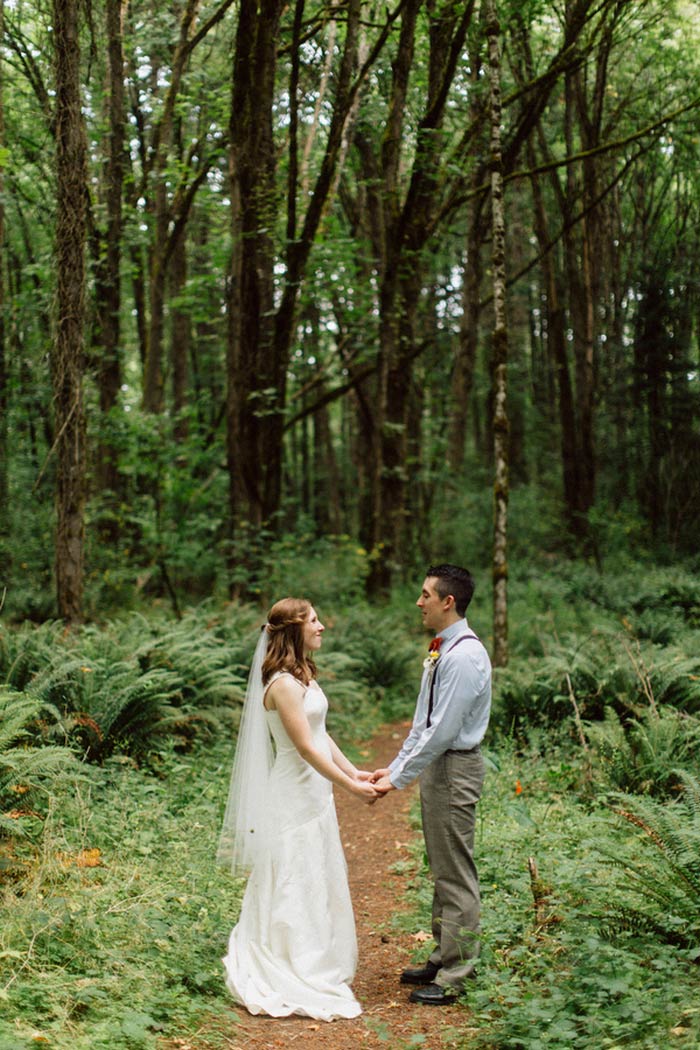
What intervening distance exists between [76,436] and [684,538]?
1723 cm

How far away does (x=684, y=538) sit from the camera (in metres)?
23.2

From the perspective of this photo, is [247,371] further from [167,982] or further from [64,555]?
[167,982]

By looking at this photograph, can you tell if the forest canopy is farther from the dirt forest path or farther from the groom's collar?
the groom's collar

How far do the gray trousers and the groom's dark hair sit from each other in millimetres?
833

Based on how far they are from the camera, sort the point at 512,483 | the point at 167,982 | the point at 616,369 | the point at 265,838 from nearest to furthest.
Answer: the point at 167,982, the point at 265,838, the point at 616,369, the point at 512,483

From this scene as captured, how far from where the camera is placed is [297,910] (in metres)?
5.09

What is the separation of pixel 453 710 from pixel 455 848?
0.76 metres

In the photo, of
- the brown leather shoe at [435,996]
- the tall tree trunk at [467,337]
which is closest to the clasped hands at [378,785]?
the brown leather shoe at [435,996]

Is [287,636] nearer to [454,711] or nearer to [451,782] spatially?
[454,711]

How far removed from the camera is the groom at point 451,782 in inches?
198

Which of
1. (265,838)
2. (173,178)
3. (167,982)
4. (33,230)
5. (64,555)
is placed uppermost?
(33,230)

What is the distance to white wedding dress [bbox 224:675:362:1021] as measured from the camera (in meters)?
4.91

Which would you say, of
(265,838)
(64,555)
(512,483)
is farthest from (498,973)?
(512,483)

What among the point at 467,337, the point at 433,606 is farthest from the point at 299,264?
the point at 433,606
